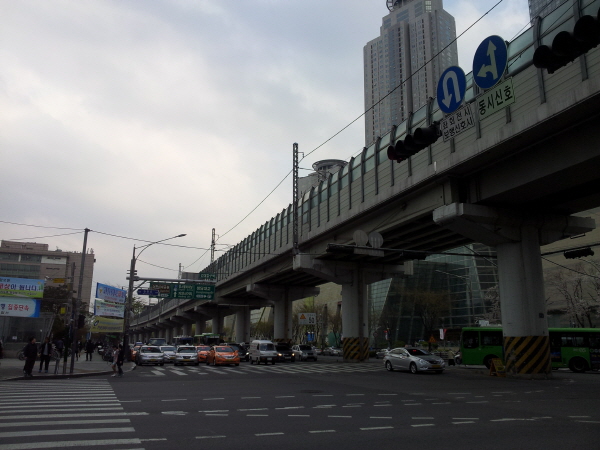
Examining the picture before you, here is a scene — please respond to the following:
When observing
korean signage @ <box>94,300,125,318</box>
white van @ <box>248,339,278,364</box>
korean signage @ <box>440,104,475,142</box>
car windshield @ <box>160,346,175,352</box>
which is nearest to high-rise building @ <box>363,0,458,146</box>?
korean signage @ <box>94,300,125,318</box>

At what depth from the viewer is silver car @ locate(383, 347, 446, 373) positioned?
1081 inches

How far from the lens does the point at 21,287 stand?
4416 cm

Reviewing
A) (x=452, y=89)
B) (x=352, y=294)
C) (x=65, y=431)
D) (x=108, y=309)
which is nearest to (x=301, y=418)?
(x=65, y=431)

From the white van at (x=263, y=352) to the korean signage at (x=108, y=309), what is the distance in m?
13.7

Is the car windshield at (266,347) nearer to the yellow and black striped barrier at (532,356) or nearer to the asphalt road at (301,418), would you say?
the yellow and black striped barrier at (532,356)

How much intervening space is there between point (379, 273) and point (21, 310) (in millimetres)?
29777

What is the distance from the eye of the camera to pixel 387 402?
46.5 feet

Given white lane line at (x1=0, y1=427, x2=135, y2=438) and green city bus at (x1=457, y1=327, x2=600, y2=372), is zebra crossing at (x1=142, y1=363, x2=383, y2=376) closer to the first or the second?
green city bus at (x1=457, y1=327, x2=600, y2=372)

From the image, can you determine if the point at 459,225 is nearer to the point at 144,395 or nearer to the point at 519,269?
the point at 519,269

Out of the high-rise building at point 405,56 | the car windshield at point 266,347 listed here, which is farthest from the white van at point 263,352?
the high-rise building at point 405,56

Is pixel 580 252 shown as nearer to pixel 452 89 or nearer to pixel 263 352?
pixel 452 89

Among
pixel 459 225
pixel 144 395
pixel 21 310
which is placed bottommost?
pixel 144 395

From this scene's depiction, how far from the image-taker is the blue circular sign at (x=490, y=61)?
10.3 metres

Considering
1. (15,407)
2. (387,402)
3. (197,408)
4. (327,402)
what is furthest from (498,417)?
(15,407)
